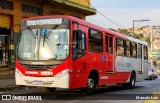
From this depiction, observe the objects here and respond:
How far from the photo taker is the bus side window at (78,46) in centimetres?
1532

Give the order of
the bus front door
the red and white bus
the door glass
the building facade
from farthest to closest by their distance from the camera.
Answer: the door glass < the building facade < the bus front door < the red and white bus

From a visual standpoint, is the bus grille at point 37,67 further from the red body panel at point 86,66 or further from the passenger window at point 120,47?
the passenger window at point 120,47

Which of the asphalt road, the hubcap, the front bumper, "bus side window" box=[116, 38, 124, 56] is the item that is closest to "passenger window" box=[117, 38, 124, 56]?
"bus side window" box=[116, 38, 124, 56]

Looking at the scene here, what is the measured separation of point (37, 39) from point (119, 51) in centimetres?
702

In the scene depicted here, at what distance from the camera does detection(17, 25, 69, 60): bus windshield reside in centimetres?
1494

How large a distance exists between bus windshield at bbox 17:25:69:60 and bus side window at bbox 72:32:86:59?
1.41 ft

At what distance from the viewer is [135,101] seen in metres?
15.3

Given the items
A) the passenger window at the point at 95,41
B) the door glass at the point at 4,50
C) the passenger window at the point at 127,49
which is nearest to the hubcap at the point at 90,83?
the passenger window at the point at 95,41

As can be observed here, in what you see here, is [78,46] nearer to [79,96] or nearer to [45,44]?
[45,44]

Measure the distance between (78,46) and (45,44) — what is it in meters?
1.40

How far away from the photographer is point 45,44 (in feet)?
49.7

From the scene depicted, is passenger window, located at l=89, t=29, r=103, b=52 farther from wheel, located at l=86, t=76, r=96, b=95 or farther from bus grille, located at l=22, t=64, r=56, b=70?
bus grille, located at l=22, t=64, r=56, b=70

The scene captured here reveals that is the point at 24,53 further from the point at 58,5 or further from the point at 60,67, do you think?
the point at 58,5

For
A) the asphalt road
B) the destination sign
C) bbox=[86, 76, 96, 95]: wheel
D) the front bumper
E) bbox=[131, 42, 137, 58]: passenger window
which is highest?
the destination sign
